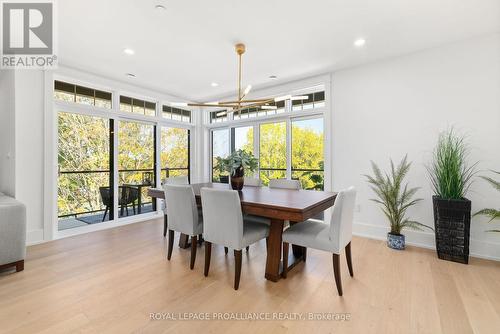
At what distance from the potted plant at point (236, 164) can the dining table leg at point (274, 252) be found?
874mm

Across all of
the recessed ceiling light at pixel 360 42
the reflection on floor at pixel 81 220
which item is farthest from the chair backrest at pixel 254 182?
the reflection on floor at pixel 81 220

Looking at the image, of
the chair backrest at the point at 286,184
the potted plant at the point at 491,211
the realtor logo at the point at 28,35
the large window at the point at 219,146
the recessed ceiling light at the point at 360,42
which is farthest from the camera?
the large window at the point at 219,146

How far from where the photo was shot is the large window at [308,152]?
4277 millimetres

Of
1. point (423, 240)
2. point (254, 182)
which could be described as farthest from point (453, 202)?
point (254, 182)

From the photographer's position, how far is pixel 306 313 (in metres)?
1.88

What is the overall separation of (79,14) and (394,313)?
401cm

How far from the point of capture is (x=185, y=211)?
270 centimetres

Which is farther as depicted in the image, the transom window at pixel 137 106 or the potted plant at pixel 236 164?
the transom window at pixel 137 106

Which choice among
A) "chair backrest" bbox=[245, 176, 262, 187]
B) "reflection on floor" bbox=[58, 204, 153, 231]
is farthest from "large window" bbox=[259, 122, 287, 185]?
"reflection on floor" bbox=[58, 204, 153, 231]

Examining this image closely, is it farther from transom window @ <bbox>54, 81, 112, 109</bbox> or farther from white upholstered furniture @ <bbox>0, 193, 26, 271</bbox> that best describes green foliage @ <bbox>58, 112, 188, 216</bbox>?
white upholstered furniture @ <bbox>0, 193, 26, 271</bbox>

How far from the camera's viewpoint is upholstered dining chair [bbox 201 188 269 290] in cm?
223

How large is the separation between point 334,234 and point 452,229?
5.88 feet

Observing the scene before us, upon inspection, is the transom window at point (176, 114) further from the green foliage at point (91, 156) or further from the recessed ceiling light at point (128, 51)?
the recessed ceiling light at point (128, 51)

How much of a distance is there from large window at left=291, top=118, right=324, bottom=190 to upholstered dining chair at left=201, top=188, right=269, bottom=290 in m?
2.14
